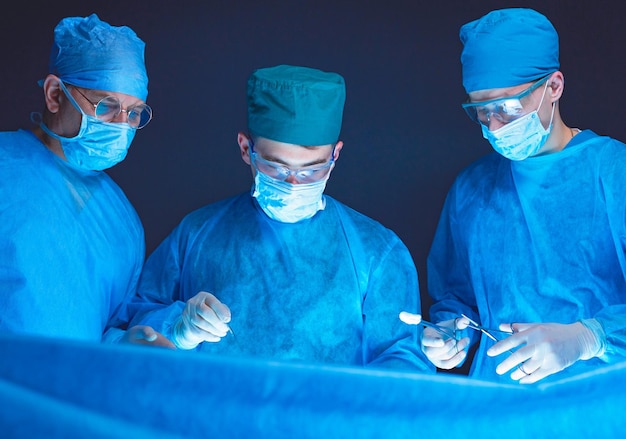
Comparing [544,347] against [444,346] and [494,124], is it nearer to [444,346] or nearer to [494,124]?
[444,346]

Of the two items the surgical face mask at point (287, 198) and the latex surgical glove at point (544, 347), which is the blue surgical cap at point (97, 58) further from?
the latex surgical glove at point (544, 347)

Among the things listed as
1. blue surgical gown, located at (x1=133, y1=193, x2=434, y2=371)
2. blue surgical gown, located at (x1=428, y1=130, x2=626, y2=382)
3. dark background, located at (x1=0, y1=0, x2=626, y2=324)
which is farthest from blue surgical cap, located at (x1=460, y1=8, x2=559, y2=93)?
dark background, located at (x1=0, y1=0, x2=626, y2=324)

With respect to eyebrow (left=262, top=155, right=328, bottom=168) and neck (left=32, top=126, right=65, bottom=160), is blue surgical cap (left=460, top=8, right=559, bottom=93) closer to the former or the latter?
eyebrow (left=262, top=155, right=328, bottom=168)

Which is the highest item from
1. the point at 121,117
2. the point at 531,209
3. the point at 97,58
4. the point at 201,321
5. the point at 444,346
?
the point at 97,58

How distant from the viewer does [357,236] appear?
2094mm

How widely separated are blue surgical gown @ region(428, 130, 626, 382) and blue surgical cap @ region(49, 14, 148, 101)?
38.4 inches

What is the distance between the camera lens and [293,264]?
2070 mm

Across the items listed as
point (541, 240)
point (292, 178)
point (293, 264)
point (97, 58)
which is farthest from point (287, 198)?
point (541, 240)

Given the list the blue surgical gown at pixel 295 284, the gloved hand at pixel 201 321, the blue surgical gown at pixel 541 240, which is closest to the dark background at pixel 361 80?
the blue surgical gown at pixel 541 240

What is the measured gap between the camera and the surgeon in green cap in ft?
6.57

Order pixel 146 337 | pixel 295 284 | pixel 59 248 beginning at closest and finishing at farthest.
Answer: pixel 146 337 → pixel 59 248 → pixel 295 284

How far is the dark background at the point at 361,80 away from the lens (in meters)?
3.21

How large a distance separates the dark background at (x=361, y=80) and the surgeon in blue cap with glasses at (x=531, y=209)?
37.6 inches

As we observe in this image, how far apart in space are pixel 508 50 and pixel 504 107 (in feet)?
0.53
